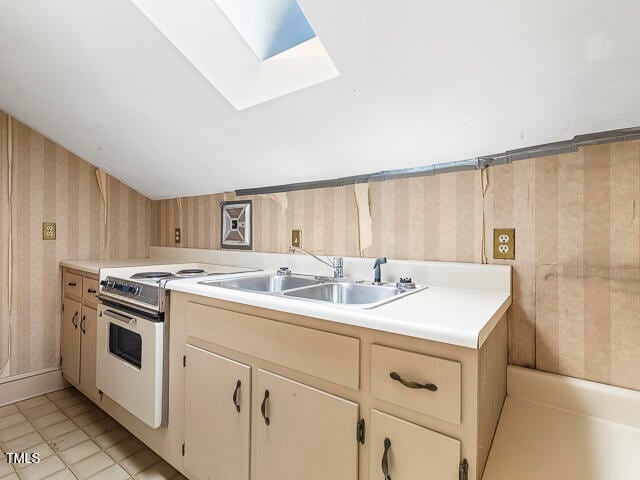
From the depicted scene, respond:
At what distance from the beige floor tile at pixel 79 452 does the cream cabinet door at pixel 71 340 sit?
563 millimetres

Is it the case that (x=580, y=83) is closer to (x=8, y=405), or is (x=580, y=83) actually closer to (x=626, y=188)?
(x=626, y=188)

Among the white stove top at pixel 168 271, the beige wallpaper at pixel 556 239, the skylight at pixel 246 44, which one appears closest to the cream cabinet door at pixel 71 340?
the white stove top at pixel 168 271

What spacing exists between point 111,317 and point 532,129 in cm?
220

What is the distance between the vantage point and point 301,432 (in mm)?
1034

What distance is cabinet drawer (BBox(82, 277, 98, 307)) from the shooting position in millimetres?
2004

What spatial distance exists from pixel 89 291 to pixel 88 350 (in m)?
0.38

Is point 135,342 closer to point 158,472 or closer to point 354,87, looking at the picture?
point 158,472

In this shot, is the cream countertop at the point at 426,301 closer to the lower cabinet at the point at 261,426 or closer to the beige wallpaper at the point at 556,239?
the beige wallpaper at the point at 556,239

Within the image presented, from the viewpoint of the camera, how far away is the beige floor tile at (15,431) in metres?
1.80

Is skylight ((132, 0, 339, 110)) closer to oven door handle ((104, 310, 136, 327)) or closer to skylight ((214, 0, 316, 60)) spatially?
skylight ((214, 0, 316, 60))

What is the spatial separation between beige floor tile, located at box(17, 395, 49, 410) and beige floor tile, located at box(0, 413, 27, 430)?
10 centimetres

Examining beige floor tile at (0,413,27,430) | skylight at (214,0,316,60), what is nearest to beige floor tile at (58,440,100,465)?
beige floor tile at (0,413,27,430)

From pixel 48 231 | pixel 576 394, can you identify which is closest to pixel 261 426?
pixel 576 394

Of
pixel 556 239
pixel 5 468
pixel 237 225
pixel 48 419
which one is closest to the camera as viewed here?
pixel 556 239
